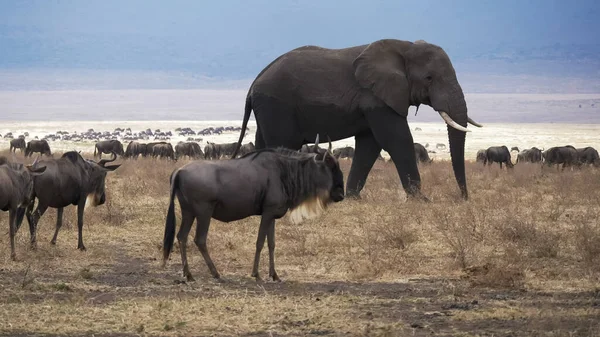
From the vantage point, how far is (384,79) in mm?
18047

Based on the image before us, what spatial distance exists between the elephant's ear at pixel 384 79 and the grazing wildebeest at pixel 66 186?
5.81 meters

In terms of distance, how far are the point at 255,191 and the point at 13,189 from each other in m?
2.63

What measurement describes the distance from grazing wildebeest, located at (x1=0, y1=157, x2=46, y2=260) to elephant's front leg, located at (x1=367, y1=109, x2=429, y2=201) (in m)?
6.99

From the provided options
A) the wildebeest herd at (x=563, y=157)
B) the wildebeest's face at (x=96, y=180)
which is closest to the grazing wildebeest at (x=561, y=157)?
the wildebeest herd at (x=563, y=157)

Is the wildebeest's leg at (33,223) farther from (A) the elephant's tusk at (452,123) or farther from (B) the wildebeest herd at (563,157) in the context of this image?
(B) the wildebeest herd at (563,157)

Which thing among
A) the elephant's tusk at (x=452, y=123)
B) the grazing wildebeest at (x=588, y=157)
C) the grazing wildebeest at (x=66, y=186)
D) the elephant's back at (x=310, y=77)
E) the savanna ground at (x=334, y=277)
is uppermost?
the elephant's back at (x=310, y=77)

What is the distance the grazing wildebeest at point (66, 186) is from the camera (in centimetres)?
1265

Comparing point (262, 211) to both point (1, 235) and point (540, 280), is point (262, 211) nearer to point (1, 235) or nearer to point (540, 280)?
point (540, 280)

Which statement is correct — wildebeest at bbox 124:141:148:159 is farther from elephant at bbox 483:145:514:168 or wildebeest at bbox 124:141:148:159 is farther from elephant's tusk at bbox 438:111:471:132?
elephant's tusk at bbox 438:111:471:132

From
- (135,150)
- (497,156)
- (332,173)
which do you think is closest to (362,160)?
(332,173)

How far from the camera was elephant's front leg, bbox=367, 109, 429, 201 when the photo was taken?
58.9ft

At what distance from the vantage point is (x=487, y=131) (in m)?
93.2

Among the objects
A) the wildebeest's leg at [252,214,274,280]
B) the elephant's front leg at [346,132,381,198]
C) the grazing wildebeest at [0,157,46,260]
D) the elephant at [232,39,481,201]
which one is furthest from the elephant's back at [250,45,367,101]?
the wildebeest's leg at [252,214,274,280]

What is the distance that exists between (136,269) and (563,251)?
4.70m
